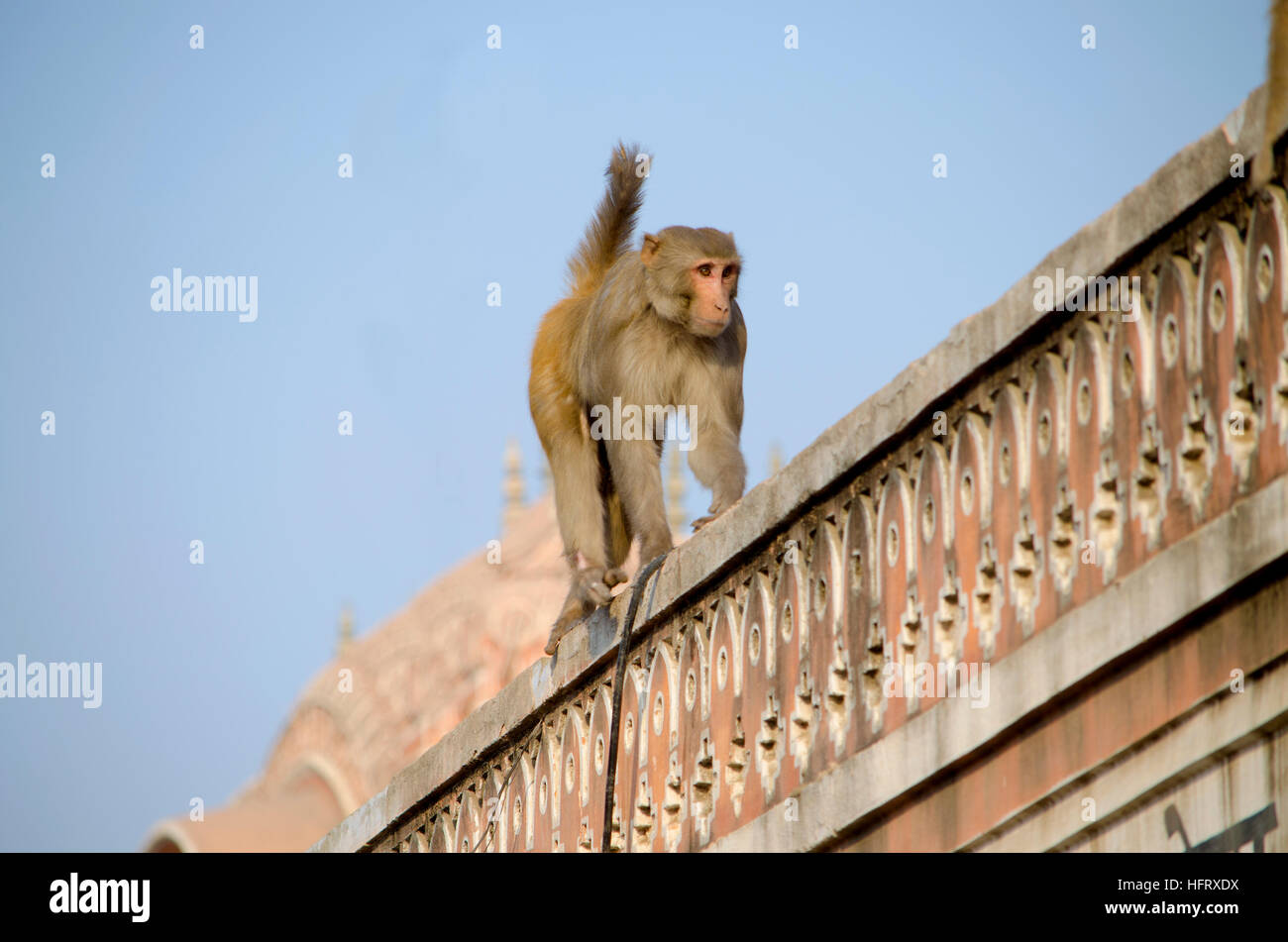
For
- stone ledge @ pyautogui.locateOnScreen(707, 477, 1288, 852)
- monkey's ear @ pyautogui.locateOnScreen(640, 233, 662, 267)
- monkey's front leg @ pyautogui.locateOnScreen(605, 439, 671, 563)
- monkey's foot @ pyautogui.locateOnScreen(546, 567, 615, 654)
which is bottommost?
stone ledge @ pyautogui.locateOnScreen(707, 477, 1288, 852)

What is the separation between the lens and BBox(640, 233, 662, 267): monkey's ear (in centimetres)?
781

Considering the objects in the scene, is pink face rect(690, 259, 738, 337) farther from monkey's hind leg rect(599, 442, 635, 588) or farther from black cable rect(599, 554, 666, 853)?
black cable rect(599, 554, 666, 853)

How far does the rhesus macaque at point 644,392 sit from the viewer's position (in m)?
7.57

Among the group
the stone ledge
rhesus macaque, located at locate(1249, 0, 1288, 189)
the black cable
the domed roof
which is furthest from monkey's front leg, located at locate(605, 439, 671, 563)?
the domed roof

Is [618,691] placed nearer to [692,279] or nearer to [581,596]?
[581,596]

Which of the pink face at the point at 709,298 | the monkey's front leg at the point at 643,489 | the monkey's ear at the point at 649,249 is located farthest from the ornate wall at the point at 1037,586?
the monkey's ear at the point at 649,249

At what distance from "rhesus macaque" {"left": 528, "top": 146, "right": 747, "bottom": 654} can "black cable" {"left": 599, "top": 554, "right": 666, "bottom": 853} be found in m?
0.48

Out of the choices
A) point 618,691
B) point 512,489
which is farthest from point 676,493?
point 618,691

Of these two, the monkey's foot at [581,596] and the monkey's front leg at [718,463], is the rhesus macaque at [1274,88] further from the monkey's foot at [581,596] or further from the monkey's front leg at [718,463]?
the monkey's foot at [581,596]

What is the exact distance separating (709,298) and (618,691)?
1.70 metres

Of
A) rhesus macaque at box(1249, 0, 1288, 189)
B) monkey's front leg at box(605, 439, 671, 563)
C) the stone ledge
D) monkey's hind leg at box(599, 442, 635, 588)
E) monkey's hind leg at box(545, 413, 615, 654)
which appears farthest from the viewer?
monkey's hind leg at box(599, 442, 635, 588)

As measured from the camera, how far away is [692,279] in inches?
303

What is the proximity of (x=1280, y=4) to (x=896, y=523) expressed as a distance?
6.56 ft

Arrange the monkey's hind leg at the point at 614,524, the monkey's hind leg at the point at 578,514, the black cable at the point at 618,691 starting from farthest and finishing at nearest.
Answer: the monkey's hind leg at the point at 614,524 → the monkey's hind leg at the point at 578,514 → the black cable at the point at 618,691
